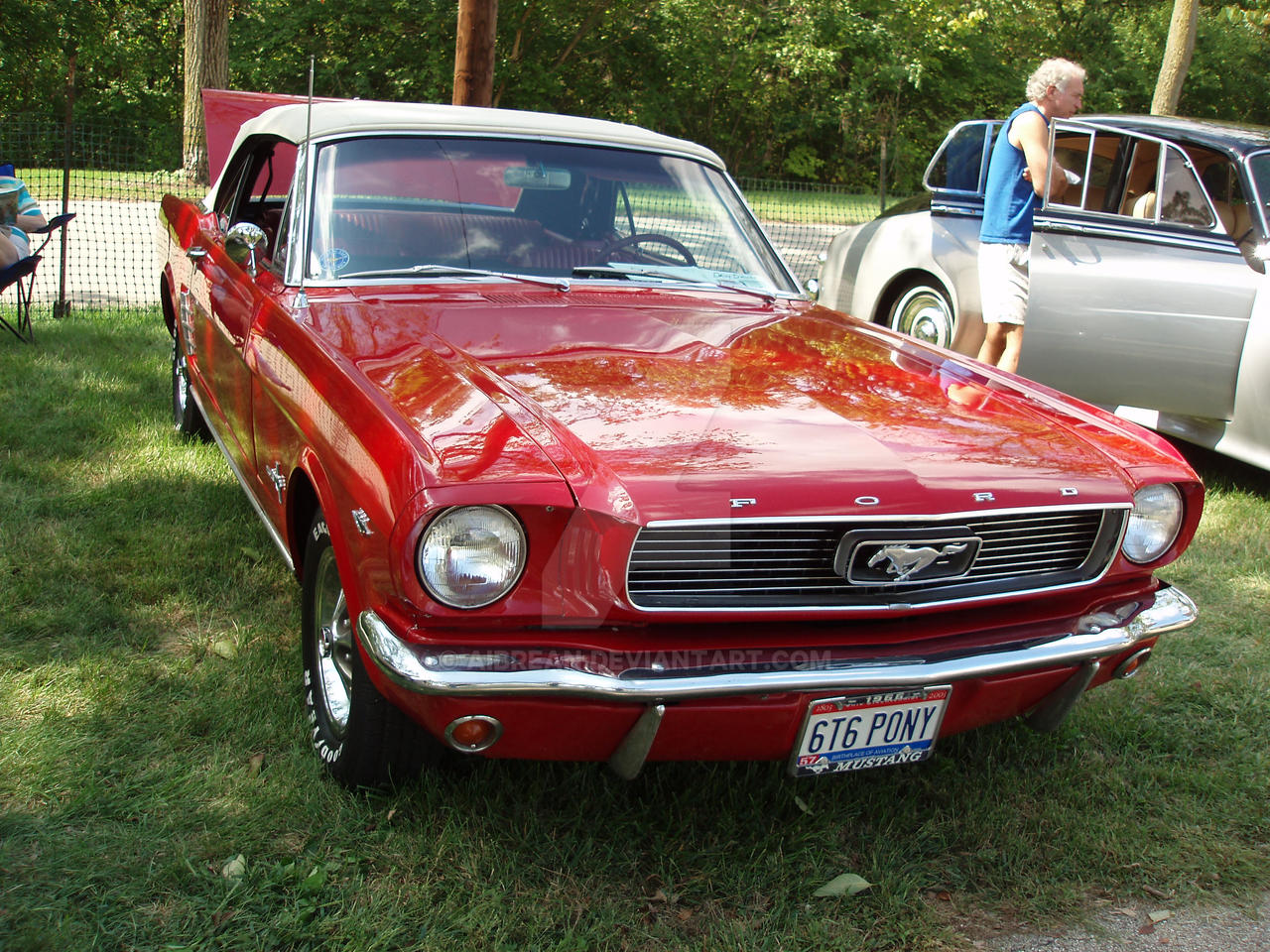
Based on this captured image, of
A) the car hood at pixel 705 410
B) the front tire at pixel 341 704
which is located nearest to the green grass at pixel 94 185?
the car hood at pixel 705 410

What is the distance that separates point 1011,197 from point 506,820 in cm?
418

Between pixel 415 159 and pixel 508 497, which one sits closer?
pixel 508 497

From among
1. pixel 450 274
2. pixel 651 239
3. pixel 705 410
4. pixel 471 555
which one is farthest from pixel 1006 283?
pixel 471 555

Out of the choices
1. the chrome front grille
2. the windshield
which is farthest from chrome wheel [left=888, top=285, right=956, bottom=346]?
the chrome front grille

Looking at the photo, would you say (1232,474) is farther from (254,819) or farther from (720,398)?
(254,819)

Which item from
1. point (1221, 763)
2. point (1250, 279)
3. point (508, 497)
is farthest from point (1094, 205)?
point (508, 497)

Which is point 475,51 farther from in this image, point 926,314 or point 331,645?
point 331,645

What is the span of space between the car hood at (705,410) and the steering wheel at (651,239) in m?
0.33

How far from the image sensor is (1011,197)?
559 cm

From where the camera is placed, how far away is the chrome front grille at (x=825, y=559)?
88.3 inches

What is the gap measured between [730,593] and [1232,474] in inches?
187

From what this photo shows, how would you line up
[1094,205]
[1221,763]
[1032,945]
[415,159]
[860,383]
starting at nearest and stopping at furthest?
[1032,945]
[860,383]
[1221,763]
[415,159]
[1094,205]

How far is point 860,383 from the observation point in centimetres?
296

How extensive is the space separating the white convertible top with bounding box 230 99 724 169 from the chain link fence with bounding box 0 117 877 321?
15.7ft
